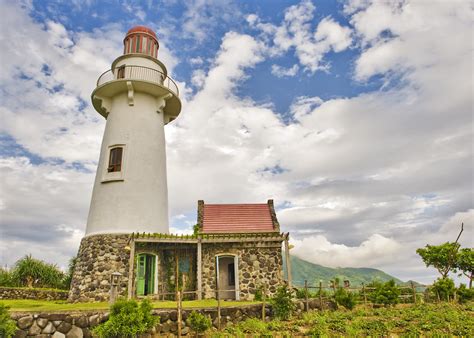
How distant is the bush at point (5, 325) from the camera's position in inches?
332

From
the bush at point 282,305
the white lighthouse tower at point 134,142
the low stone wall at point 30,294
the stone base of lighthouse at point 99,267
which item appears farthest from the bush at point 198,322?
the low stone wall at point 30,294

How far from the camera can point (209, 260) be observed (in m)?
15.0

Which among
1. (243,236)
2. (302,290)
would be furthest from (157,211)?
(302,290)

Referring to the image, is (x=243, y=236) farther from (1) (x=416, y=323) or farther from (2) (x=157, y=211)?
(1) (x=416, y=323)

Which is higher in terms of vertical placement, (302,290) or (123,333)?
(302,290)

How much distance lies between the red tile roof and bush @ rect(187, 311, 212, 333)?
638 centimetres

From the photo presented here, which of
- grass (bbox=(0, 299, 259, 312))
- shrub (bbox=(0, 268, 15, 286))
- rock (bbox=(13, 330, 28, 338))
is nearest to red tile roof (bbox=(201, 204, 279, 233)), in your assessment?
grass (bbox=(0, 299, 259, 312))

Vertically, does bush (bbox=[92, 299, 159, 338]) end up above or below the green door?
below

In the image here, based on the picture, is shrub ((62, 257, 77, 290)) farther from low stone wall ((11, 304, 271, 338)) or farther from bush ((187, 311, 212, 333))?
bush ((187, 311, 212, 333))

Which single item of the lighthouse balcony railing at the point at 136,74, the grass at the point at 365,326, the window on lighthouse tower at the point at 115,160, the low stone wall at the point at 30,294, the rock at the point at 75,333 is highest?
the lighthouse balcony railing at the point at 136,74

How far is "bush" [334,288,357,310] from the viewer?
1408cm

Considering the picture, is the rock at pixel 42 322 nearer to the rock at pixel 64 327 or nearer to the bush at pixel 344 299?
the rock at pixel 64 327

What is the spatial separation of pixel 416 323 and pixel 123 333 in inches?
355

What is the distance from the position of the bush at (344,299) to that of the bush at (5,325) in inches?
457
